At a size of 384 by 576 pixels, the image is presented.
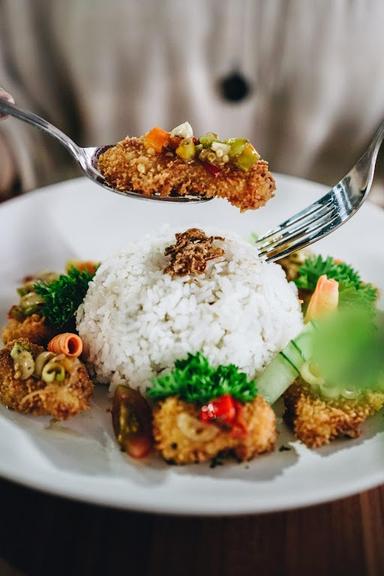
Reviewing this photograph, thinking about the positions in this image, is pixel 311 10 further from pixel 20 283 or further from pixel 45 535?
A: pixel 45 535

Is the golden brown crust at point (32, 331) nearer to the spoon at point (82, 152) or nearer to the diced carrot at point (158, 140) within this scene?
the spoon at point (82, 152)

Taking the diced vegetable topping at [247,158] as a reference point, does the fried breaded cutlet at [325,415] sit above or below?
below

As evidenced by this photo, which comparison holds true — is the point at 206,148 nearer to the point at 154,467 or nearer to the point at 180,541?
the point at 154,467

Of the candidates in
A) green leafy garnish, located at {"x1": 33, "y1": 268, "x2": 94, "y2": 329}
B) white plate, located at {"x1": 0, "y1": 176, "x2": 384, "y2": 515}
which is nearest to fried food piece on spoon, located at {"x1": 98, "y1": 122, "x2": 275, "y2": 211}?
green leafy garnish, located at {"x1": 33, "y1": 268, "x2": 94, "y2": 329}

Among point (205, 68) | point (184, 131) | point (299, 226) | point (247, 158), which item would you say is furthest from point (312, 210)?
point (205, 68)

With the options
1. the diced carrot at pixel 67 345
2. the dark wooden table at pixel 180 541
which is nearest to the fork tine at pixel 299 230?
the diced carrot at pixel 67 345

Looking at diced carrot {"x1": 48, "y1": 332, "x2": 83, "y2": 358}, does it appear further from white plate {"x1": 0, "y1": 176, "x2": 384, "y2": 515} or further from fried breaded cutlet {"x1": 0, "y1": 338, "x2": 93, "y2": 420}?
white plate {"x1": 0, "y1": 176, "x2": 384, "y2": 515}
